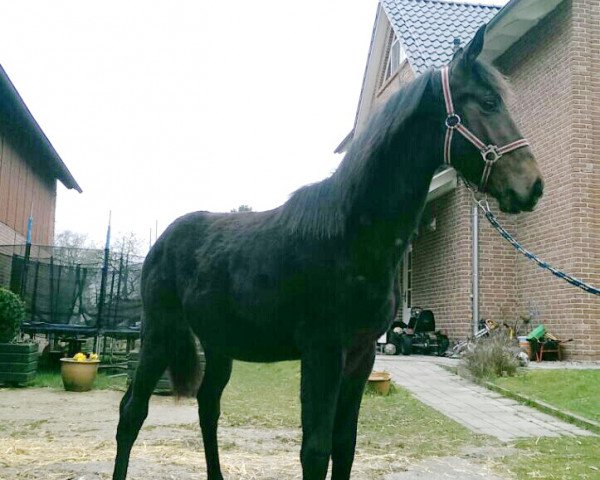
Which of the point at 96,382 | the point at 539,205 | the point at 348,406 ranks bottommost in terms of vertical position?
the point at 96,382

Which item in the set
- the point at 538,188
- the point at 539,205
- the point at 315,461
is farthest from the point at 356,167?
the point at 539,205

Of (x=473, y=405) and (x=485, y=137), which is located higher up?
(x=485, y=137)

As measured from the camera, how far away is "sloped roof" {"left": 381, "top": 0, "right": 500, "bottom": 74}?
12.8 m

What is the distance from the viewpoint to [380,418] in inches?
255

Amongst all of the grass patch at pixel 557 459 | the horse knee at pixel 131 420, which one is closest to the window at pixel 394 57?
the grass patch at pixel 557 459

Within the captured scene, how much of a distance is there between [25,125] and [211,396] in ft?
47.9

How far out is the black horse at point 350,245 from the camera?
7.83ft

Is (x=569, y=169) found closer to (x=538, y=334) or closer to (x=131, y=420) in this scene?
(x=538, y=334)

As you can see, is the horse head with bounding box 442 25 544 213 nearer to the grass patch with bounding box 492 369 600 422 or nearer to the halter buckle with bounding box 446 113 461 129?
the halter buckle with bounding box 446 113 461 129

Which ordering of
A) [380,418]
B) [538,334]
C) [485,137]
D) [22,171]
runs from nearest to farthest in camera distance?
[485,137] → [380,418] → [538,334] → [22,171]

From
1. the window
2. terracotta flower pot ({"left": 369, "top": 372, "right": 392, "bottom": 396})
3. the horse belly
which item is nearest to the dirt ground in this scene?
the horse belly

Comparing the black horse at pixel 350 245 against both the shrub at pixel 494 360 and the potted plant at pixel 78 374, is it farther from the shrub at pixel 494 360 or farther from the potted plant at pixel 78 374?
the potted plant at pixel 78 374

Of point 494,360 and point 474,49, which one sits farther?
point 494,360

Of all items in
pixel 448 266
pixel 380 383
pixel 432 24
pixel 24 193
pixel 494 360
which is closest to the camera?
pixel 380 383
